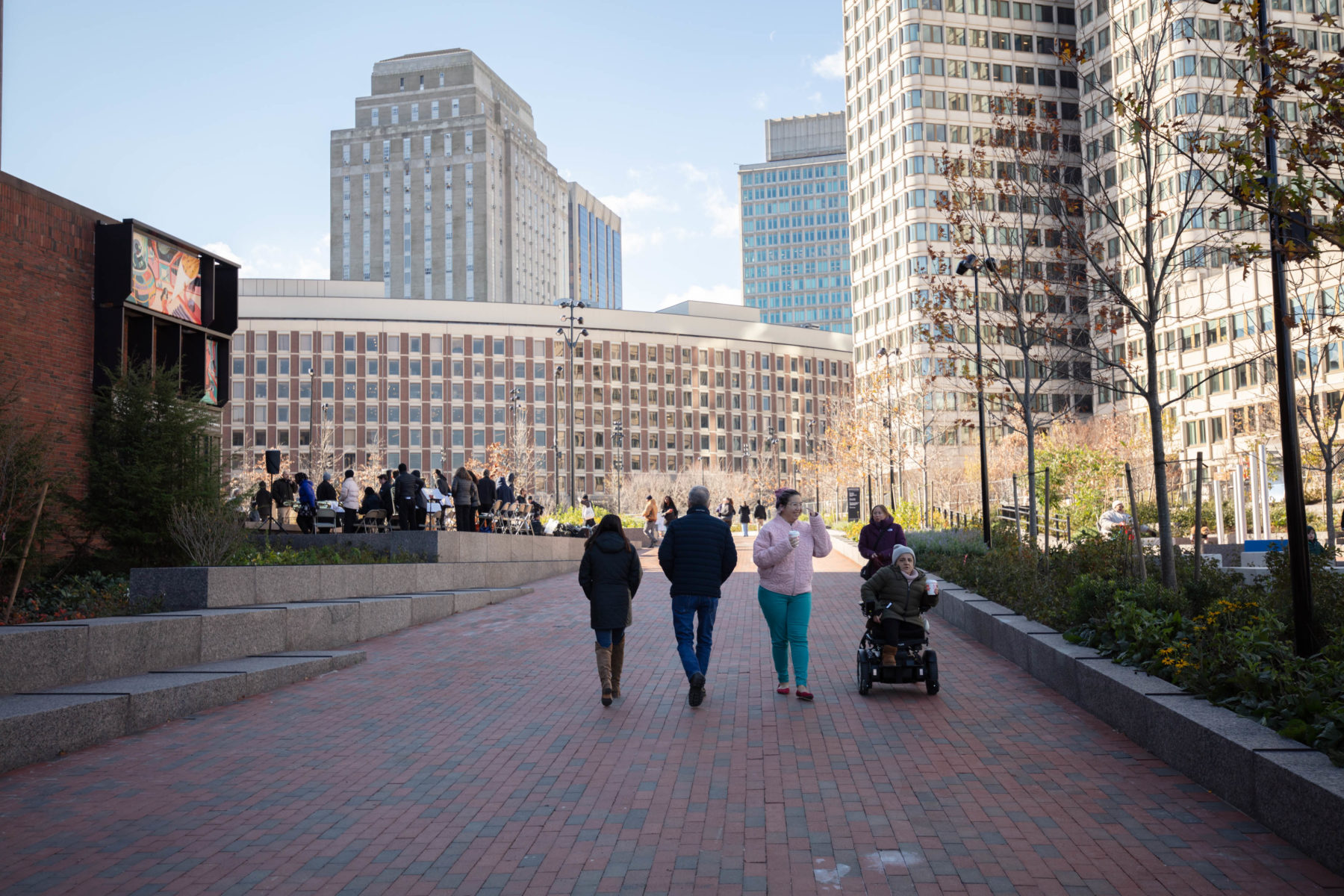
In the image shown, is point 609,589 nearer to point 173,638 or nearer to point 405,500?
point 173,638

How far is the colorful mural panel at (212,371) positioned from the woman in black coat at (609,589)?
18146mm

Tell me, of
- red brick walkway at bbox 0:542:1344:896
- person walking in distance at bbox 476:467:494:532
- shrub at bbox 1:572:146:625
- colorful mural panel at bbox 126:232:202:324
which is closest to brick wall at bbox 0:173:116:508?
colorful mural panel at bbox 126:232:202:324

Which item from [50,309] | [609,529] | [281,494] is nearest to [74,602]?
[609,529]

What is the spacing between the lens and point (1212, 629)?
8.40m

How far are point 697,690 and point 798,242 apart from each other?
192 m

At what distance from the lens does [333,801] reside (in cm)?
684

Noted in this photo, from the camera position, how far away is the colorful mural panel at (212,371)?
26.0 meters

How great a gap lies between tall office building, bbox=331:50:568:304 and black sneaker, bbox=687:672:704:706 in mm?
Result: 142343

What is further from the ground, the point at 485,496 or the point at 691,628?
the point at 485,496

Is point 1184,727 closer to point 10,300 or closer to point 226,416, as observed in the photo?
point 10,300

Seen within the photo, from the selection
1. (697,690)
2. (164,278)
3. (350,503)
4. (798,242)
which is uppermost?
(798,242)

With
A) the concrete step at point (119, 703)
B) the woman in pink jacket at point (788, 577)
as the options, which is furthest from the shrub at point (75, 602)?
the woman in pink jacket at point (788, 577)

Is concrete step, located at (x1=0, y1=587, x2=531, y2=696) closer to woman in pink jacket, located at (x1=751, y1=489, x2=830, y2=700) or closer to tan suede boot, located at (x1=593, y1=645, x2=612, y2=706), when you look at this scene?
tan suede boot, located at (x1=593, y1=645, x2=612, y2=706)

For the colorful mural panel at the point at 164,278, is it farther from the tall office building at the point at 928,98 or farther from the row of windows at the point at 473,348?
the row of windows at the point at 473,348
